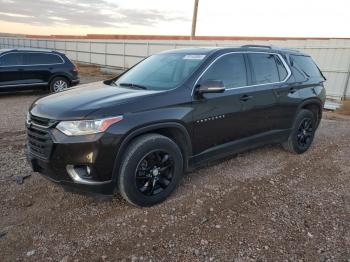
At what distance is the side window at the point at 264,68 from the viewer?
4652 mm

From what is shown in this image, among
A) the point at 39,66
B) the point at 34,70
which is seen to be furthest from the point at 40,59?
the point at 34,70

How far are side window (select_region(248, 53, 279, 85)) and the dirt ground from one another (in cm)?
136

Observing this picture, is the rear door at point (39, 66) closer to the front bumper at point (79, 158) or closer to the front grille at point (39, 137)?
the front grille at point (39, 137)

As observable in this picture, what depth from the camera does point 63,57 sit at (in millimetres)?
11852

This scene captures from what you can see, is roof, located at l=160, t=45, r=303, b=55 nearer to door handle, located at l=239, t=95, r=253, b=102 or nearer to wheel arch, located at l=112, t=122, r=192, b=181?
door handle, located at l=239, t=95, r=253, b=102

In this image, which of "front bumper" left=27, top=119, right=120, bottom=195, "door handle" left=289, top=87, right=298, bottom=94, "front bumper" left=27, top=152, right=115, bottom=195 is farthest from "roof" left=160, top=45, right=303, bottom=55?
"front bumper" left=27, top=152, right=115, bottom=195

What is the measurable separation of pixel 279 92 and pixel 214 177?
1.70 meters

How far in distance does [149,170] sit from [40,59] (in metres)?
9.42

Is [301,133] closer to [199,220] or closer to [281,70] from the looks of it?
[281,70]

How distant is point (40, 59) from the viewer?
1131 centimetres

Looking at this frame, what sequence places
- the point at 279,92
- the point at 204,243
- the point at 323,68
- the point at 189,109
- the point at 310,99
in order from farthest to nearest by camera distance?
the point at 323,68 → the point at 310,99 → the point at 279,92 → the point at 189,109 → the point at 204,243

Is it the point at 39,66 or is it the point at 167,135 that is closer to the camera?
the point at 167,135

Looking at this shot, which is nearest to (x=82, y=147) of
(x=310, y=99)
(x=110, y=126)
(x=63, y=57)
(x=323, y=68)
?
(x=110, y=126)

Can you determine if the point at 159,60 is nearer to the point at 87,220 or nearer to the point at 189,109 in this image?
the point at 189,109
